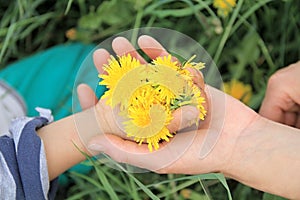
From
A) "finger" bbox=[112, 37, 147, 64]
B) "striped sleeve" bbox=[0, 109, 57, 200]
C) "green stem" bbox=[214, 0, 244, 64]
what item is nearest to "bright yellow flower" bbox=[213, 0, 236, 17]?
"green stem" bbox=[214, 0, 244, 64]

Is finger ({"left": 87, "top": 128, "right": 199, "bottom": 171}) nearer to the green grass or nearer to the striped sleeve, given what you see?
the striped sleeve

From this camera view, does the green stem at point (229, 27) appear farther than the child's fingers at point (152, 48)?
Yes

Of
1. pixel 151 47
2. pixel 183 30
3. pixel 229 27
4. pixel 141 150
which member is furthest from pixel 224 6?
pixel 141 150

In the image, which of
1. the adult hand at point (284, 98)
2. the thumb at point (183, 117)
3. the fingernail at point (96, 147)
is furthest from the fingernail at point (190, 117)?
the adult hand at point (284, 98)

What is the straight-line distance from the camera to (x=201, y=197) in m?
0.95

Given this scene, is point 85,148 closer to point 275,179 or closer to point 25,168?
point 25,168

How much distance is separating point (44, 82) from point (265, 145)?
1.71 feet

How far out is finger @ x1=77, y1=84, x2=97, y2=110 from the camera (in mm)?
807

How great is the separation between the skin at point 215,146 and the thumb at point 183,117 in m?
0.02

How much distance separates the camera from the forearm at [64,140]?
2.57 feet

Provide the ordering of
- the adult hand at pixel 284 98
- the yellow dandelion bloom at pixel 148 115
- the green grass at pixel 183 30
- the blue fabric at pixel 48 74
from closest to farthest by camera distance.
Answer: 1. the yellow dandelion bloom at pixel 148 115
2. the adult hand at pixel 284 98
3. the green grass at pixel 183 30
4. the blue fabric at pixel 48 74

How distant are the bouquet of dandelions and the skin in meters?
0.03

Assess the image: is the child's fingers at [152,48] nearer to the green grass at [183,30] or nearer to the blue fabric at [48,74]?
the green grass at [183,30]

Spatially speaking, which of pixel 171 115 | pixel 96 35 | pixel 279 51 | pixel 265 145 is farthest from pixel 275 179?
pixel 96 35
